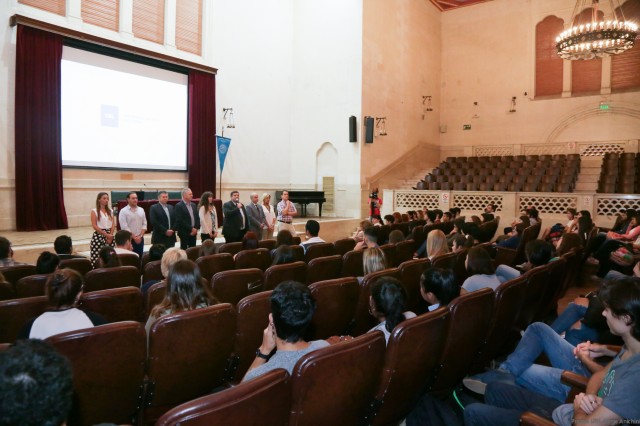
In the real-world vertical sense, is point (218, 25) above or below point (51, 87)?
above

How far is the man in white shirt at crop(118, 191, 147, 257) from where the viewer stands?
19.6 ft

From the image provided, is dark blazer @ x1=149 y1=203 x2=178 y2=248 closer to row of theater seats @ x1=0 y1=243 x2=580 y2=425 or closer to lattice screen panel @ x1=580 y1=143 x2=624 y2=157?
row of theater seats @ x1=0 y1=243 x2=580 y2=425

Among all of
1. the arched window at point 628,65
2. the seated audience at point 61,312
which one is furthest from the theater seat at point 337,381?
the arched window at point 628,65

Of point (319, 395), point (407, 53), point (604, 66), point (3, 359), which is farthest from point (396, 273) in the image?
point (604, 66)

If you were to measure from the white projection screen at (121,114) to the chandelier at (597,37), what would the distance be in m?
9.04

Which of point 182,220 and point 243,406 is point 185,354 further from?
point 182,220

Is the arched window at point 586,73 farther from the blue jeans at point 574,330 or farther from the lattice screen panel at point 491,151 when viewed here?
the blue jeans at point 574,330

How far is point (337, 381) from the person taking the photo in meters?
1.57

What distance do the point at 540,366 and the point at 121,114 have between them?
32.1 ft

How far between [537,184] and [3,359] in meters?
12.6

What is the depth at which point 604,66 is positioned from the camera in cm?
1405

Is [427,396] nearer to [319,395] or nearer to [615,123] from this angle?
[319,395]

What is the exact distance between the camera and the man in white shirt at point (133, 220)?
5984mm

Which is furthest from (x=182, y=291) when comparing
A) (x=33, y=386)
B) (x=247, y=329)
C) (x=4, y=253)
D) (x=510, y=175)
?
(x=510, y=175)
